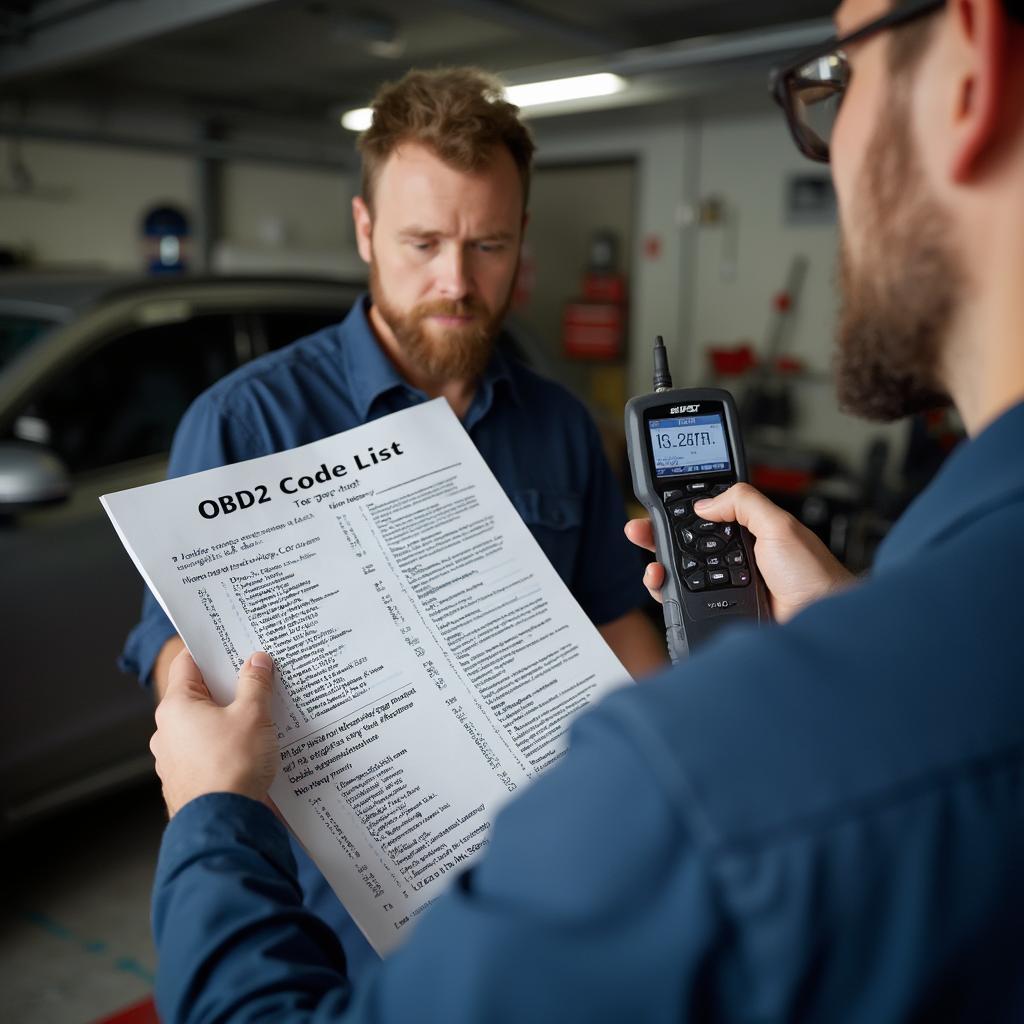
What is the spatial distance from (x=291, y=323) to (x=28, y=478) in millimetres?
1113

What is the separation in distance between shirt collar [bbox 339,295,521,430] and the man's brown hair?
0.24 m

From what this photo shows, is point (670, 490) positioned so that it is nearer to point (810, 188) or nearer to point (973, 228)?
point (973, 228)

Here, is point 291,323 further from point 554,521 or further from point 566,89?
point 566,89

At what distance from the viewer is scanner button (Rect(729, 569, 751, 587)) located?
3.58 feet

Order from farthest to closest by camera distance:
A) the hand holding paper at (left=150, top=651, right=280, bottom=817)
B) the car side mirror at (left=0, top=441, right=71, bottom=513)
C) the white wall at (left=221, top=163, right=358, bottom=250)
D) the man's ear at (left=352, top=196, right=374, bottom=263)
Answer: the white wall at (left=221, top=163, right=358, bottom=250) → the car side mirror at (left=0, top=441, right=71, bottom=513) → the man's ear at (left=352, top=196, right=374, bottom=263) → the hand holding paper at (left=150, top=651, right=280, bottom=817)

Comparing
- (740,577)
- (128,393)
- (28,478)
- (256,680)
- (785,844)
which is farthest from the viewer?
(128,393)

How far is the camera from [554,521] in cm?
144

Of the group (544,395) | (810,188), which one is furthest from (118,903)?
(810,188)

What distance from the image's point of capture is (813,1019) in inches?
16.8

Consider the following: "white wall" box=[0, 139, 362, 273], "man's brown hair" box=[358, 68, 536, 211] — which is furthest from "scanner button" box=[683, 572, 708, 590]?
"white wall" box=[0, 139, 362, 273]

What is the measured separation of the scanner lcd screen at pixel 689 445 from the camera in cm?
116

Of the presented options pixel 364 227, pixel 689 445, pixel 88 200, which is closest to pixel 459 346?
pixel 364 227

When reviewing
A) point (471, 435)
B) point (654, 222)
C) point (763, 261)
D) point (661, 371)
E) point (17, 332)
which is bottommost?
point (471, 435)

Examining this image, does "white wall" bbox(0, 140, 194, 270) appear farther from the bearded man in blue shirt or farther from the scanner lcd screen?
the scanner lcd screen
